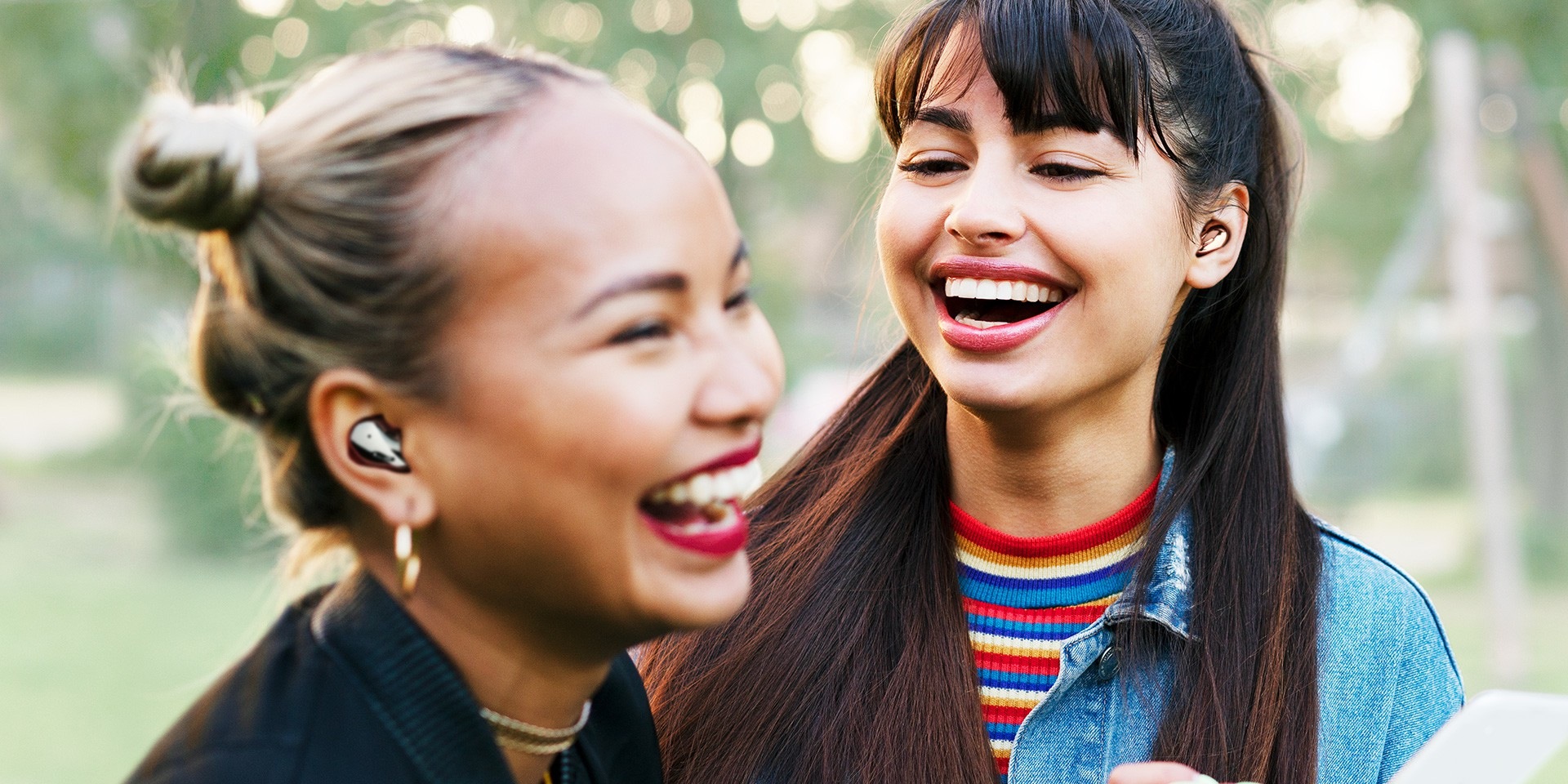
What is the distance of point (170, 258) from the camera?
29.3ft

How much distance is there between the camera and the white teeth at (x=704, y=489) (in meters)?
1.39

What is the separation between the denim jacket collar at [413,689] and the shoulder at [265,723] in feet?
0.07

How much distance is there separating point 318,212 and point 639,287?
0.31m

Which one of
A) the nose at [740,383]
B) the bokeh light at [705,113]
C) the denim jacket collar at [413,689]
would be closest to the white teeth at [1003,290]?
the nose at [740,383]

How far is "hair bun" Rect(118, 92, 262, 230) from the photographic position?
1297mm

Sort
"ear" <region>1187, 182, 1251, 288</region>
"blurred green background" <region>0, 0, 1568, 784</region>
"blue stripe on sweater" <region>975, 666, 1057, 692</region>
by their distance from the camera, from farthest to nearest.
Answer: "blurred green background" <region>0, 0, 1568, 784</region>, "ear" <region>1187, 182, 1251, 288</region>, "blue stripe on sweater" <region>975, 666, 1057, 692</region>

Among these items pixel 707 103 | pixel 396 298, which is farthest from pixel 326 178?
pixel 707 103

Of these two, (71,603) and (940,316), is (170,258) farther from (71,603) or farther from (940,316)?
(940,316)

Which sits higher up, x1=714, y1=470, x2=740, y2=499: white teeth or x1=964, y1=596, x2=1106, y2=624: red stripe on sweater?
x1=714, y1=470, x2=740, y2=499: white teeth

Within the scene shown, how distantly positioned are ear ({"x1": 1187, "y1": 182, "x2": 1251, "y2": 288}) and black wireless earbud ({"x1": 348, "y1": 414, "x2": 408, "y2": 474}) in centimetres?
125

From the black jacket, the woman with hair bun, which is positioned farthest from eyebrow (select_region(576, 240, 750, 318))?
the black jacket

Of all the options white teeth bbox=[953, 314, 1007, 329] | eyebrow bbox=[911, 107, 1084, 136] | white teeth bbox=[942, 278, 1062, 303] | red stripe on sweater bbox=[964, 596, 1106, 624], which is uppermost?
eyebrow bbox=[911, 107, 1084, 136]

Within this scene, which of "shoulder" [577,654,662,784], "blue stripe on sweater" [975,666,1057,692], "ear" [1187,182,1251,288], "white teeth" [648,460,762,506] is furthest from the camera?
"ear" [1187,182,1251,288]

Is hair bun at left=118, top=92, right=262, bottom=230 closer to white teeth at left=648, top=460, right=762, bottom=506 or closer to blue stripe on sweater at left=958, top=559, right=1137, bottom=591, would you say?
white teeth at left=648, top=460, right=762, bottom=506
